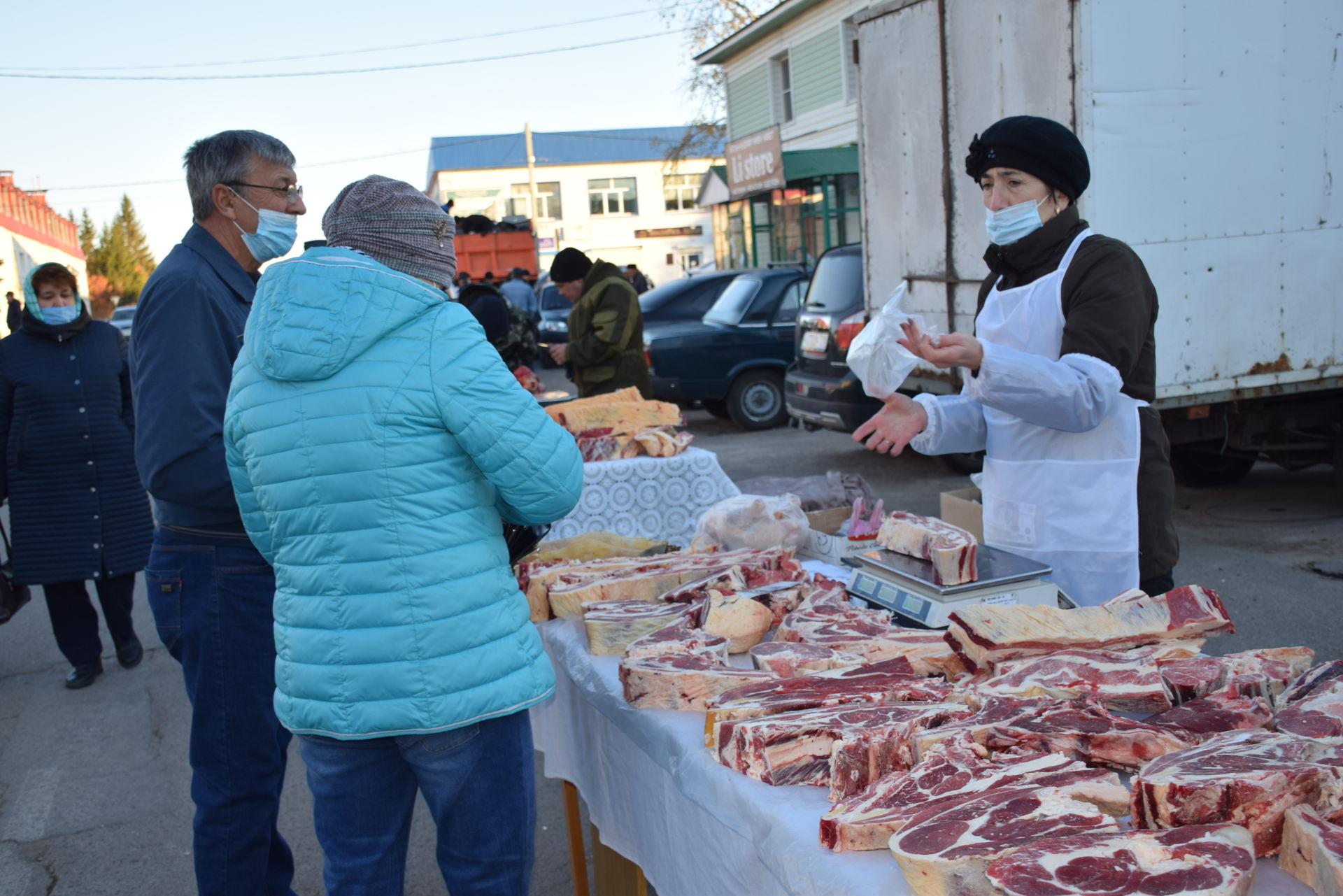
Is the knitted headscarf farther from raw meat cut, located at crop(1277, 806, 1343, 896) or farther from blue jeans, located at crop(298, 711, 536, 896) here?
raw meat cut, located at crop(1277, 806, 1343, 896)

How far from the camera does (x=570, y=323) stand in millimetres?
7375

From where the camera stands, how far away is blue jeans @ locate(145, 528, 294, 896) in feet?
9.16

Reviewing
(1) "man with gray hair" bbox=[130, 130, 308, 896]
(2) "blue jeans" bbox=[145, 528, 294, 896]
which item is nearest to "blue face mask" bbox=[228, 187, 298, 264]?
(1) "man with gray hair" bbox=[130, 130, 308, 896]

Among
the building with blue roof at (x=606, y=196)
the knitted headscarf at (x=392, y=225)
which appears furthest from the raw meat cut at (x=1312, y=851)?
the building with blue roof at (x=606, y=196)

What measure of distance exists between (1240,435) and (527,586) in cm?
614

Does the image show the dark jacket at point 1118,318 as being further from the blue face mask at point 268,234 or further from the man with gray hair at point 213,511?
the man with gray hair at point 213,511

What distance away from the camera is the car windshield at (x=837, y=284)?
32.1ft

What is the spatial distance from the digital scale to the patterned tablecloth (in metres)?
2.34

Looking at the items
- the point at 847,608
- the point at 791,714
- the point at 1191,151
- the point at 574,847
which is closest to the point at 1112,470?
the point at 847,608

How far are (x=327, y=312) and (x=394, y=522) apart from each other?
0.42 m

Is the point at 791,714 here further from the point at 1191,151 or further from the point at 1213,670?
the point at 1191,151

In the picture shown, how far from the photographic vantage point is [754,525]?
3.45m

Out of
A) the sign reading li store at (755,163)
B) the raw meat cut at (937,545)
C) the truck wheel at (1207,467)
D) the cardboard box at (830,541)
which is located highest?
the sign reading li store at (755,163)

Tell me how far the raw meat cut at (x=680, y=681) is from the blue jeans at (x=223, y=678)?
3.71ft
